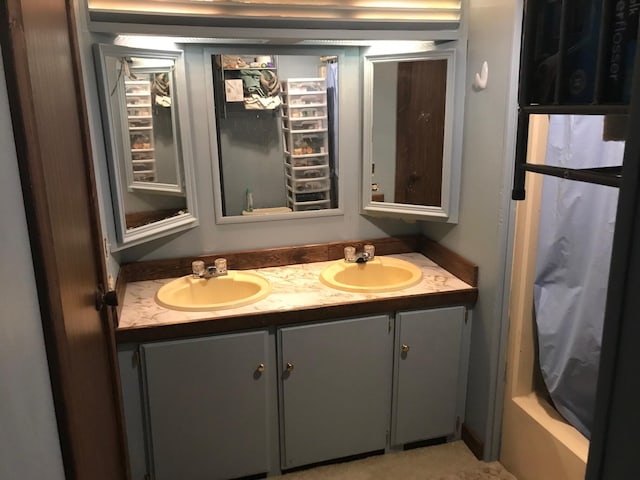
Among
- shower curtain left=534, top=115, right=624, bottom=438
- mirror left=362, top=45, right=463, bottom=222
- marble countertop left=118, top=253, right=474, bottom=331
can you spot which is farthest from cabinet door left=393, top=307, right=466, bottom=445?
mirror left=362, top=45, right=463, bottom=222

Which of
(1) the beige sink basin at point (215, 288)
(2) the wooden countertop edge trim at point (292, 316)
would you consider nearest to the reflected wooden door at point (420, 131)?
(2) the wooden countertop edge trim at point (292, 316)

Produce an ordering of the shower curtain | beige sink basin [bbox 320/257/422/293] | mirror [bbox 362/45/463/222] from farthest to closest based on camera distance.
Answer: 1. beige sink basin [bbox 320/257/422/293]
2. mirror [bbox 362/45/463/222]
3. the shower curtain

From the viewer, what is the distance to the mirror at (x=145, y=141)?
2057mm

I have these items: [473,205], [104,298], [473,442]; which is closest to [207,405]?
[104,298]

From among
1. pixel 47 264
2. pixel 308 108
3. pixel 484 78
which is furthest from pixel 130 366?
pixel 484 78

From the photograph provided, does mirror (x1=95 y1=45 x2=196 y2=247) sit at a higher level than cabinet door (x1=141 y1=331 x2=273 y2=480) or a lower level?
higher

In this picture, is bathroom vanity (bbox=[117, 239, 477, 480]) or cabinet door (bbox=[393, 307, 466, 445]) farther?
cabinet door (bbox=[393, 307, 466, 445])

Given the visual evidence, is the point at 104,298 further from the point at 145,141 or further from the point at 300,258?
the point at 300,258

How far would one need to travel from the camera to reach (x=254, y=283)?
7.86ft

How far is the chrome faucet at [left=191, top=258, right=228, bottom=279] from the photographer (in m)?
2.40

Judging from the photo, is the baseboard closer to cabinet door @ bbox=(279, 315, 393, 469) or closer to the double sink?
cabinet door @ bbox=(279, 315, 393, 469)

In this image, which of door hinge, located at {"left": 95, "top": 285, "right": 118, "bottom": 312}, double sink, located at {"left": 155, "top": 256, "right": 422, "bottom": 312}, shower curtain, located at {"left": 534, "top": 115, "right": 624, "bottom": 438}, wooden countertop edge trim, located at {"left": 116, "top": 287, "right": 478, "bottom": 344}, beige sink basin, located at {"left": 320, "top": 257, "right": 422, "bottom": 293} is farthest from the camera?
beige sink basin, located at {"left": 320, "top": 257, "right": 422, "bottom": 293}

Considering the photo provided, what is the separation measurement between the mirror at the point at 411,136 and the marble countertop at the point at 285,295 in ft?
1.03

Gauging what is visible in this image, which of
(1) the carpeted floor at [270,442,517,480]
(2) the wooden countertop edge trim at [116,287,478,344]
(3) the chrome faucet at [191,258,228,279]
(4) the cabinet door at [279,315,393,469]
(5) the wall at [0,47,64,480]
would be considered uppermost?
(5) the wall at [0,47,64,480]
